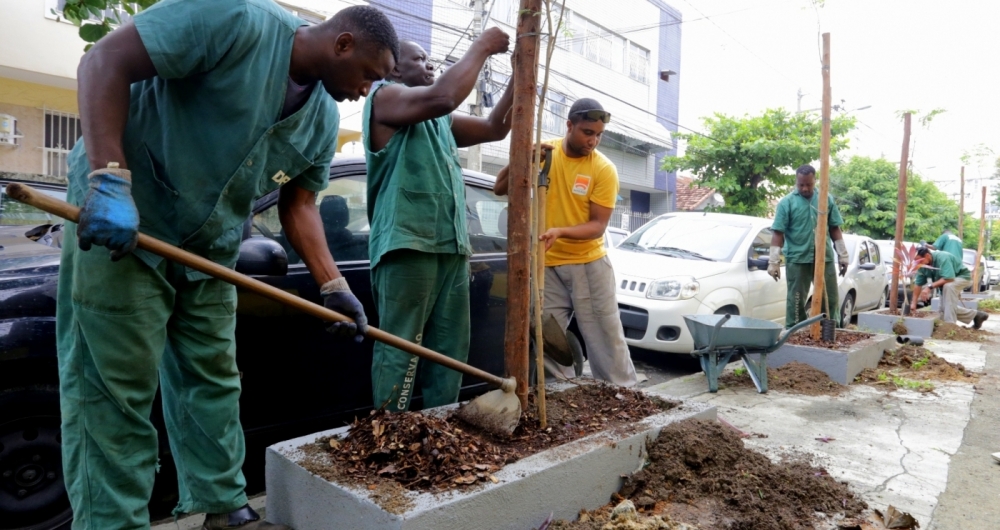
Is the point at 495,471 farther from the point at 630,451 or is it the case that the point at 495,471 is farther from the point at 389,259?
the point at 389,259

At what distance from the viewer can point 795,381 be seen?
543 centimetres

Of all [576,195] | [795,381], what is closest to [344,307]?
[576,195]

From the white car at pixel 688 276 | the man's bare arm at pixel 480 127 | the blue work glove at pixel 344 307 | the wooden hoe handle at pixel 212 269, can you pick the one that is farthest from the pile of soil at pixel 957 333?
the blue work glove at pixel 344 307

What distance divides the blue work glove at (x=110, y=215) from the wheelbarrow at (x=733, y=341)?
4.02 meters

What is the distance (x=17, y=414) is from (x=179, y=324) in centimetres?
84

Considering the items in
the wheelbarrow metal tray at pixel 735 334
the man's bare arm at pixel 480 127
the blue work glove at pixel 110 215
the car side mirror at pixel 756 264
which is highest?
the man's bare arm at pixel 480 127

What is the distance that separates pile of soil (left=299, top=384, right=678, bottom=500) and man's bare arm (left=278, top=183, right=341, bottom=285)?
58cm

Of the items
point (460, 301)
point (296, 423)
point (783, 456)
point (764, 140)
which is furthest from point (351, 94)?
point (764, 140)

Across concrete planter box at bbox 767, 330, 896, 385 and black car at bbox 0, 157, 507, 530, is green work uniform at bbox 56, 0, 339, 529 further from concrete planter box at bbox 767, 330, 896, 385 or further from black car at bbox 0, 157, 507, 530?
concrete planter box at bbox 767, 330, 896, 385

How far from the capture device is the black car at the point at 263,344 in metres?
2.41

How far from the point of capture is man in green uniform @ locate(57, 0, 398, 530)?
1.74 meters

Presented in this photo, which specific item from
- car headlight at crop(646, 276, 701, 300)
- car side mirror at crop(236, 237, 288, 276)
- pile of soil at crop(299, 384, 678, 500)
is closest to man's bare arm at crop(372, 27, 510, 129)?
car side mirror at crop(236, 237, 288, 276)

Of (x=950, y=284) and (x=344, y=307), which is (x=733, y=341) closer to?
(x=344, y=307)

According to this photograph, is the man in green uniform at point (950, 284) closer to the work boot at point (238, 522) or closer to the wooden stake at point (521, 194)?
the wooden stake at point (521, 194)
